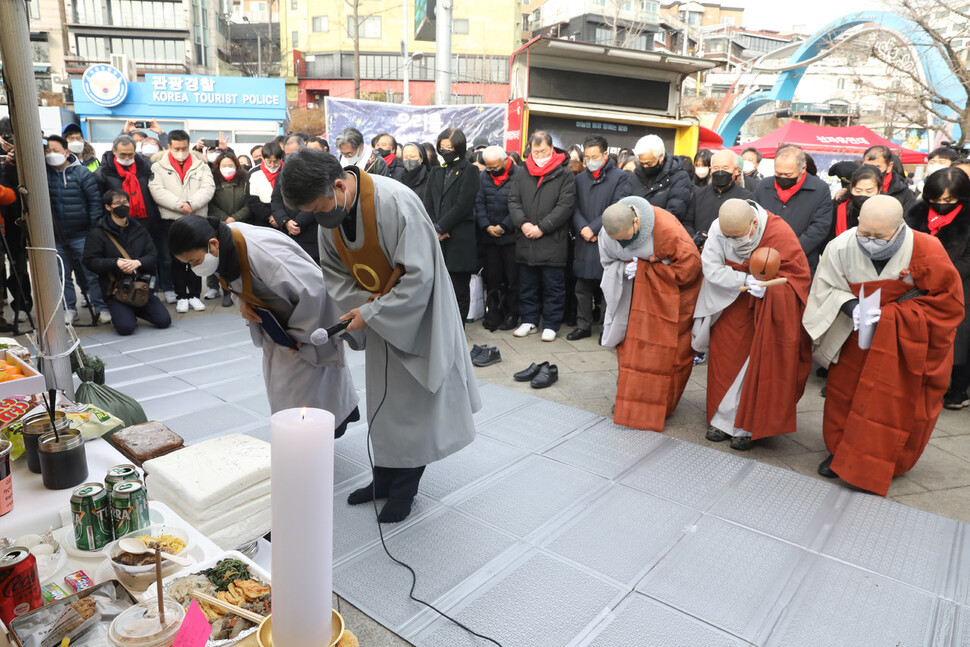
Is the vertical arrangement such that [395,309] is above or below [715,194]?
below

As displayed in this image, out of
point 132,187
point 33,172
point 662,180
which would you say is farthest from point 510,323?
point 33,172

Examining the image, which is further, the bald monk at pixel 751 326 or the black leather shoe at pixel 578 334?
the black leather shoe at pixel 578 334

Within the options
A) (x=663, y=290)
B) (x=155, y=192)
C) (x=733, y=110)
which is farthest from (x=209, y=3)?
(x=663, y=290)

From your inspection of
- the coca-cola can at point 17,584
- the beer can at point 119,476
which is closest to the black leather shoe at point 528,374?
the beer can at point 119,476

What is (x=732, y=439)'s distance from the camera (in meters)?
4.11

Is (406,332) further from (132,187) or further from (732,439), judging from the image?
(132,187)

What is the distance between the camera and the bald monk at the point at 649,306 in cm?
411

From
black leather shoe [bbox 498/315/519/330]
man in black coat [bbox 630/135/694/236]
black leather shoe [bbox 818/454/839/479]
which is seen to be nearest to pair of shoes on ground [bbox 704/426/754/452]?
black leather shoe [bbox 818/454/839/479]

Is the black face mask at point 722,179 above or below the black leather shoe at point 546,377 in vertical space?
above

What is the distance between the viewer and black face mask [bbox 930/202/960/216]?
4.27 metres

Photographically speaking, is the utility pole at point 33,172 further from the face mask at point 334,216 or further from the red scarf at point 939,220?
the red scarf at point 939,220

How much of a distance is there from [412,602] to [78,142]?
7.68 m

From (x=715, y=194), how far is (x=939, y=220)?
1.87 metres

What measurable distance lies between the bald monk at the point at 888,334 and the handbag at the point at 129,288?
582 centimetres
